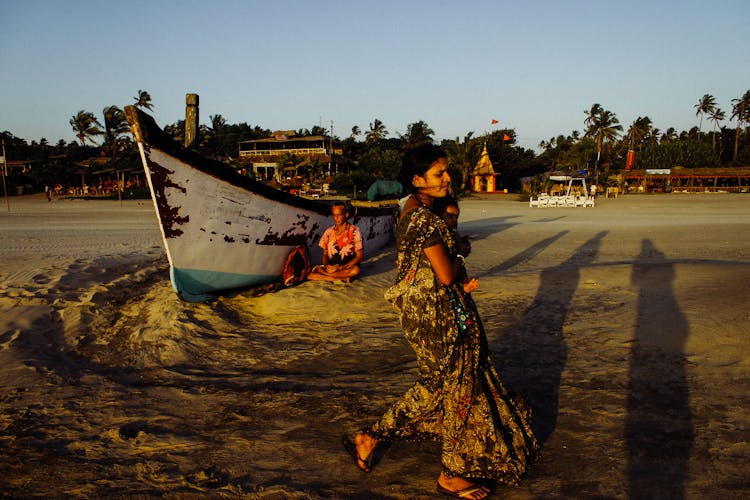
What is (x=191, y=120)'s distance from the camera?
22.3 ft

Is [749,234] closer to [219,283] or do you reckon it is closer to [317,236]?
[317,236]

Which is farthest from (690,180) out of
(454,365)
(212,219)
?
(454,365)

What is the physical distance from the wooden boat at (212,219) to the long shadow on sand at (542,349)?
325cm

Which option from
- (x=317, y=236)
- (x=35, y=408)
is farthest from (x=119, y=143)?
(x=35, y=408)

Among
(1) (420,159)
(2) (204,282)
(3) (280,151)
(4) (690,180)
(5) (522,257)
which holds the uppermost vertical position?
(3) (280,151)

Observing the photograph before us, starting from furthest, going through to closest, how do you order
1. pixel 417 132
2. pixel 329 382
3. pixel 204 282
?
pixel 417 132 < pixel 204 282 < pixel 329 382

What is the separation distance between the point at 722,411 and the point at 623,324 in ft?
5.62

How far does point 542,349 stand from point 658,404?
48.0 inches

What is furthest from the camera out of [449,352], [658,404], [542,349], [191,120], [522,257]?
[522,257]

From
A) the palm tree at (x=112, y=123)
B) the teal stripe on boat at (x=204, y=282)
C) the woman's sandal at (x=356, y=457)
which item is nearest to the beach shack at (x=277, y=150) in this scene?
the palm tree at (x=112, y=123)

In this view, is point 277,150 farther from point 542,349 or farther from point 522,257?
point 542,349

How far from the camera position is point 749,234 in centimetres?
1127

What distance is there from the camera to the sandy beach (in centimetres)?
238

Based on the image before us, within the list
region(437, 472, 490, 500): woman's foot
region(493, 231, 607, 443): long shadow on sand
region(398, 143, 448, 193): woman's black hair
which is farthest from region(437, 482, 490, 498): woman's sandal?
region(398, 143, 448, 193): woman's black hair
